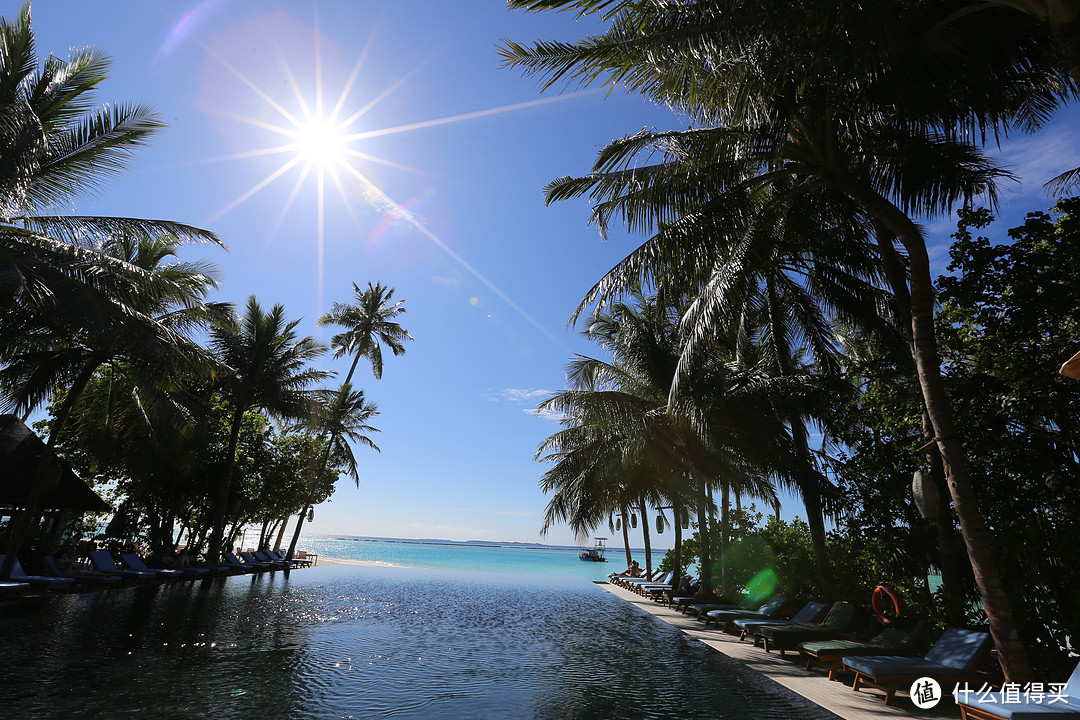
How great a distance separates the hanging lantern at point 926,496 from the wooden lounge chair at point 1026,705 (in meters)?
2.49

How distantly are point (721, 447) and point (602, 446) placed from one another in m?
5.08

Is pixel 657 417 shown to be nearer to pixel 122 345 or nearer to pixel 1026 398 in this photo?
pixel 1026 398

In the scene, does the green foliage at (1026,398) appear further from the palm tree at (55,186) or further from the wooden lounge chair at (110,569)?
the wooden lounge chair at (110,569)

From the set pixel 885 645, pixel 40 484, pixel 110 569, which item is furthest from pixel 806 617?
pixel 110 569

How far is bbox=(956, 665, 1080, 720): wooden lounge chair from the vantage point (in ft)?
15.0

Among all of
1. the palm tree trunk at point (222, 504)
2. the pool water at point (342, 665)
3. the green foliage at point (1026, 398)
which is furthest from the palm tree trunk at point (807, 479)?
the palm tree trunk at point (222, 504)

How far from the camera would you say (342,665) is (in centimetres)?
774

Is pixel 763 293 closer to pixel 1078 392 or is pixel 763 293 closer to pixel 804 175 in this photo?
pixel 804 175

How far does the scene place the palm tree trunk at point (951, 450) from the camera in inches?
227

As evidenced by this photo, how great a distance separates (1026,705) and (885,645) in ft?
9.85

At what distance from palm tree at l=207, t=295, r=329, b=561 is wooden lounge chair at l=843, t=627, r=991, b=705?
20.7 metres

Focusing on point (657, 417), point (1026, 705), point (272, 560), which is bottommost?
point (1026, 705)

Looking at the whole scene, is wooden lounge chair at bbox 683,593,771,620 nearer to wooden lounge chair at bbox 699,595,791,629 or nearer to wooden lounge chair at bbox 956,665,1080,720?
wooden lounge chair at bbox 699,595,791,629

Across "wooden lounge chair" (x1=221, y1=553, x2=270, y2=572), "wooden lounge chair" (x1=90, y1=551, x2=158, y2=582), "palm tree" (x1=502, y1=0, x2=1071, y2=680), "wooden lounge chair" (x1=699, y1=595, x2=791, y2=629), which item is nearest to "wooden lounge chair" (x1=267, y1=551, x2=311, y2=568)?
"wooden lounge chair" (x1=221, y1=553, x2=270, y2=572)
